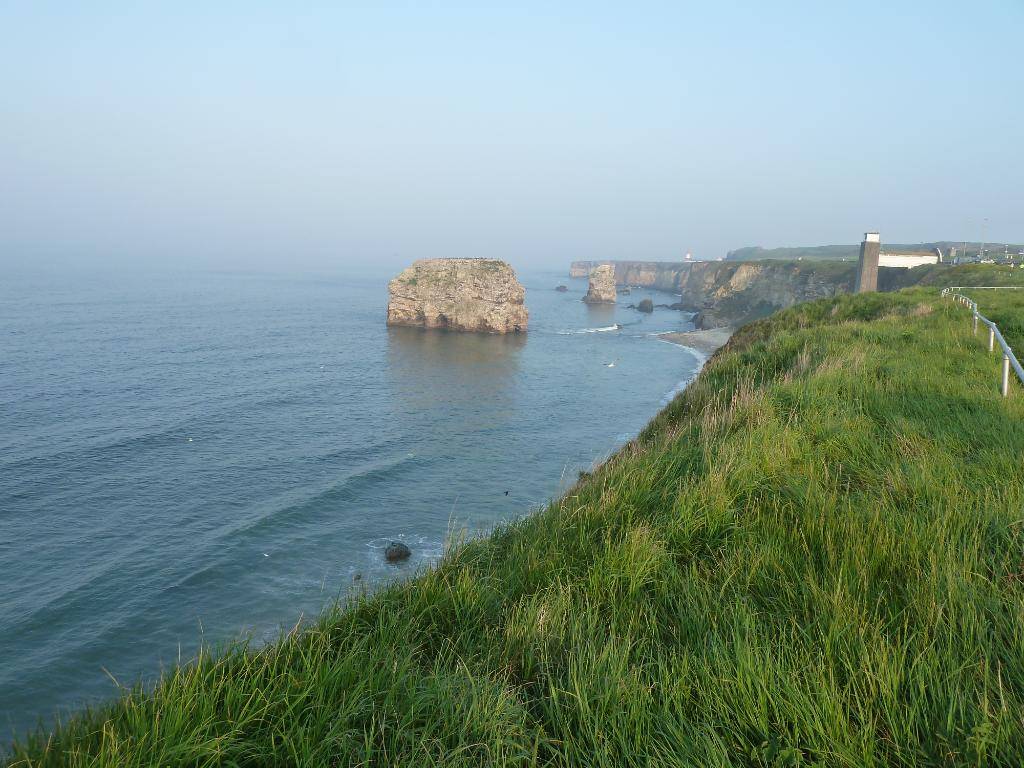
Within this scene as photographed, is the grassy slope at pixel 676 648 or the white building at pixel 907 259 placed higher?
the white building at pixel 907 259

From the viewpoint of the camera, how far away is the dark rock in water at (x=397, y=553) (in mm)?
24516

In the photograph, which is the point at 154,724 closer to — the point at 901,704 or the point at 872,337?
the point at 901,704

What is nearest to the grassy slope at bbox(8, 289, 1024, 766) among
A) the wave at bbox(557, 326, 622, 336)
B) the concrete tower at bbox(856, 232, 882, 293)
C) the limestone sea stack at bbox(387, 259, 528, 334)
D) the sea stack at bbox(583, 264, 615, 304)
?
the concrete tower at bbox(856, 232, 882, 293)

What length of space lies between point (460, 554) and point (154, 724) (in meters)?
3.05

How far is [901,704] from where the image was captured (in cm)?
311

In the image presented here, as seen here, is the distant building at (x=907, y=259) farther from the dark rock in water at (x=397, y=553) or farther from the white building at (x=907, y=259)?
the dark rock in water at (x=397, y=553)

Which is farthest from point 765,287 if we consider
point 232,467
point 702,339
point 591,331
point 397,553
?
point 397,553

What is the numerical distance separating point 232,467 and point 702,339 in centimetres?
7494

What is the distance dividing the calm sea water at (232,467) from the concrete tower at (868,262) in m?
19.5

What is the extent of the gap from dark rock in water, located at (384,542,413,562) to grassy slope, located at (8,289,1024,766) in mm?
19139

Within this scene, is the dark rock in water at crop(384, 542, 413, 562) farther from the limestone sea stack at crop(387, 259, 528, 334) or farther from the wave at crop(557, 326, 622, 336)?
the wave at crop(557, 326, 622, 336)

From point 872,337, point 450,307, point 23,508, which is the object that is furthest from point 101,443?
point 450,307

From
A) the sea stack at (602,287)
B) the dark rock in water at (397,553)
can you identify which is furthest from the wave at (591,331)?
the dark rock in water at (397,553)

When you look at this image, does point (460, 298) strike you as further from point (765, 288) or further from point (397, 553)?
point (397, 553)
